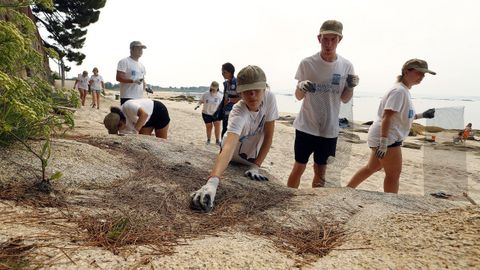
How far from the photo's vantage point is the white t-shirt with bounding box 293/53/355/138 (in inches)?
131

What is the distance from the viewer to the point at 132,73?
5.29m

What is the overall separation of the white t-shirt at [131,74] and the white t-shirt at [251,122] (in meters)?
2.73

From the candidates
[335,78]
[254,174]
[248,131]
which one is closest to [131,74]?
[248,131]

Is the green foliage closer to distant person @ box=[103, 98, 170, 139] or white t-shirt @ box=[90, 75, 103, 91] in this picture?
white t-shirt @ box=[90, 75, 103, 91]

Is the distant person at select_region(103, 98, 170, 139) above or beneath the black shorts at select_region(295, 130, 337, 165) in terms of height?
above

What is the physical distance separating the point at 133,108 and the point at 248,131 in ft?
7.20

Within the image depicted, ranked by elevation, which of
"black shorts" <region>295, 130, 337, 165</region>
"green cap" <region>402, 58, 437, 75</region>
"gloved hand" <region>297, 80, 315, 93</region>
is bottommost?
"black shorts" <region>295, 130, 337, 165</region>

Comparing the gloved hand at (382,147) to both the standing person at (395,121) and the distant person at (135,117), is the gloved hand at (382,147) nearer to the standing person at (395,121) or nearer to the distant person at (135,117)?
the standing person at (395,121)

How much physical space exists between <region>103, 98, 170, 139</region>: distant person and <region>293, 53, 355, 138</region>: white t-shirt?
2.42m

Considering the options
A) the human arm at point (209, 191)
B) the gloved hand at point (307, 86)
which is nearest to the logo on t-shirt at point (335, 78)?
the gloved hand at point (307, 86)

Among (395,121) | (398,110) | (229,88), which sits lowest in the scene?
(395,121)

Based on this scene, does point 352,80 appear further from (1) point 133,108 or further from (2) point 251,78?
(1) point 133,108

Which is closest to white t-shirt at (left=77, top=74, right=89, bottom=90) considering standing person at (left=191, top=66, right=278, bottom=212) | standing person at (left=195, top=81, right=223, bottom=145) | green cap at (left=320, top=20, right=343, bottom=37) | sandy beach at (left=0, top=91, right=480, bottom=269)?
standing person at (left=195, top=81, right=223, bottom=145)

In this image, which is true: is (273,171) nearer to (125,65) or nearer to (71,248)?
(125,65)
